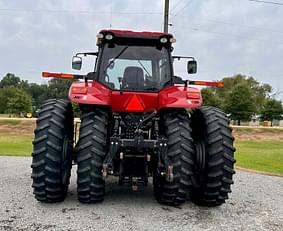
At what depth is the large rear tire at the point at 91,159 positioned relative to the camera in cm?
513

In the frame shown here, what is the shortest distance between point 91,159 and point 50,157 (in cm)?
56

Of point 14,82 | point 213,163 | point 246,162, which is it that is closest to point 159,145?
point 213,163

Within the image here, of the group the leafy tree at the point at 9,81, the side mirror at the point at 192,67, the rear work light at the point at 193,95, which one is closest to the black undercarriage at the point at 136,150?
the rear work light at the point at 193,95

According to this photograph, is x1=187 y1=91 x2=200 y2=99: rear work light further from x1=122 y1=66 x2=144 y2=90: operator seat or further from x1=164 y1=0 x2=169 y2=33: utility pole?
x1=164 y1=0 x2=169 y2=33: utility pole

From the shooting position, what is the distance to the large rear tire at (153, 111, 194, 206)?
16.9 ft

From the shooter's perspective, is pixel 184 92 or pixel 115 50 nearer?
pixel 184 92

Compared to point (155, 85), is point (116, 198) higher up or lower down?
lower down

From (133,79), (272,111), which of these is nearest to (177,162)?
(133,79)

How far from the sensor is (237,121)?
51.4m

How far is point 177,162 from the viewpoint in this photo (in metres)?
5.15

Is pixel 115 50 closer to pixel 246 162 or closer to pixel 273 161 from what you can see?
pixel 246 162

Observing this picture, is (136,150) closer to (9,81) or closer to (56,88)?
(56,88)

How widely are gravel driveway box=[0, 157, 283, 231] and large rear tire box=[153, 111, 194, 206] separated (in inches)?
7.5

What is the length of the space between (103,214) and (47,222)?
29.5 inches
